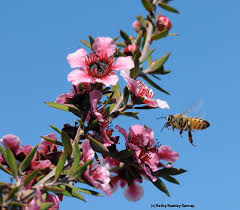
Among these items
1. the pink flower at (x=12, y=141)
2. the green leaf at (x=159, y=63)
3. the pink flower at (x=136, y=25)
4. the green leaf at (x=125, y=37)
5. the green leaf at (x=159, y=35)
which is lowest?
the pink flower at (x=12, y=141)

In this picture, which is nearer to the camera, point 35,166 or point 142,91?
point 35,166

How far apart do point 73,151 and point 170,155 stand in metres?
1.03

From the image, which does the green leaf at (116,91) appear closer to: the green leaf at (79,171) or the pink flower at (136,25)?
the green leaf at (79,171)

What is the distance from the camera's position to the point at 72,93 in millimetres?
2969

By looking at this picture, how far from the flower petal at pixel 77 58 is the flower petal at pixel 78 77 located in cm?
8

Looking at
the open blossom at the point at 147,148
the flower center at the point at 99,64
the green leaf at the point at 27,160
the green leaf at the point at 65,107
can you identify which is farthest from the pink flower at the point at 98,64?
the green leaf at the point at 27,160

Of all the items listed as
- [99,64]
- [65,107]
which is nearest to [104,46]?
[99,64]

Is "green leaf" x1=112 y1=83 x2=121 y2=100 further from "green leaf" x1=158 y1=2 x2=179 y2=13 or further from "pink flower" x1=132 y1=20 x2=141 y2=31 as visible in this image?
"pink flower" x1=132 y1=20 x2=141 y2=31

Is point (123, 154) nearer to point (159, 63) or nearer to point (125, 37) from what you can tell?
point (159, 63)

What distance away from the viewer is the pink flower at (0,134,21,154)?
2645 millimetres

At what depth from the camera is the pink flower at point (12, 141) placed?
2645mm

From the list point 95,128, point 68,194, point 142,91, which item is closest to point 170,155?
point 142,91

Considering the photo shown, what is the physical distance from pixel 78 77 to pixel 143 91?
70 cm

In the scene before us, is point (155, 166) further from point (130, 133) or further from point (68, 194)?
point (68, 194)
